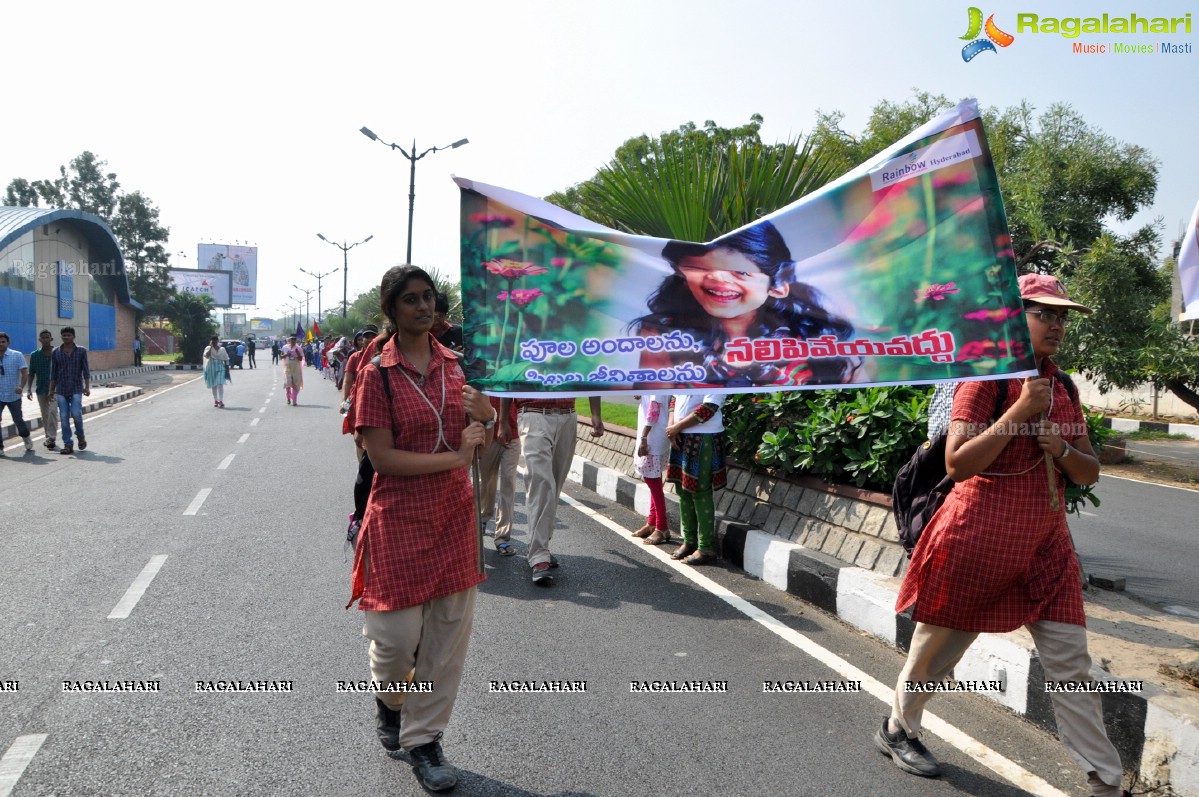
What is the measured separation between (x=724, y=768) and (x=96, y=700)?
2.63 metres

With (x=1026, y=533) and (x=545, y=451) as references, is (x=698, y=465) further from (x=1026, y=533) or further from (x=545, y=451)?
(x=1026, y=533)

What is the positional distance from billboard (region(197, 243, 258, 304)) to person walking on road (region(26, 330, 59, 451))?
87.2m

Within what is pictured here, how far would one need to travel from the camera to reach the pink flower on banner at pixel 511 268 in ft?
9.93

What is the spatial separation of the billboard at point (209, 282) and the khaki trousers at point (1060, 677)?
94012 mm

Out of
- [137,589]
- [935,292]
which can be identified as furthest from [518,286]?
[137,589]

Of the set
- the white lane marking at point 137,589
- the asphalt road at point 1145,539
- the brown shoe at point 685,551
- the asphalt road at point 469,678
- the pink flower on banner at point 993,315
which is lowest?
the asphalt road at point 1145,539

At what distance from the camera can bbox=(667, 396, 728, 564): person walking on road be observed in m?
6.27

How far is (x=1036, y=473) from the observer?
3010mm

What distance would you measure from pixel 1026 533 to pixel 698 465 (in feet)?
11.0

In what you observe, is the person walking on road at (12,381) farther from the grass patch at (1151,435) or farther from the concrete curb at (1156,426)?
the grass patch at (1151,435)

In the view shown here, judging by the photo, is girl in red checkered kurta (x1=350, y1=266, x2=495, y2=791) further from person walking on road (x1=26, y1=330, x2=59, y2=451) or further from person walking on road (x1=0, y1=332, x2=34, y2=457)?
person walking on road (x1=26, y1=330, x2=59, y2=451)

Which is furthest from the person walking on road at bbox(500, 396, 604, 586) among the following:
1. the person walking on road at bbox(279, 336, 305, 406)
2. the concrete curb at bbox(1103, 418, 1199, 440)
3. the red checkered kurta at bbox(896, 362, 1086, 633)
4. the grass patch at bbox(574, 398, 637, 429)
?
the person walking on road at bbox(279, 336, 305, 406)

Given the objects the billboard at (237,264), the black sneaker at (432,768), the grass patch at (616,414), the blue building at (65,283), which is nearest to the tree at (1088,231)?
the grass patch at (616,414)

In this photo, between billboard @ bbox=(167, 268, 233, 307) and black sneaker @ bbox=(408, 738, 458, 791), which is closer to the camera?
black sneaker @ bbox=(408, 738, 458, 791)
